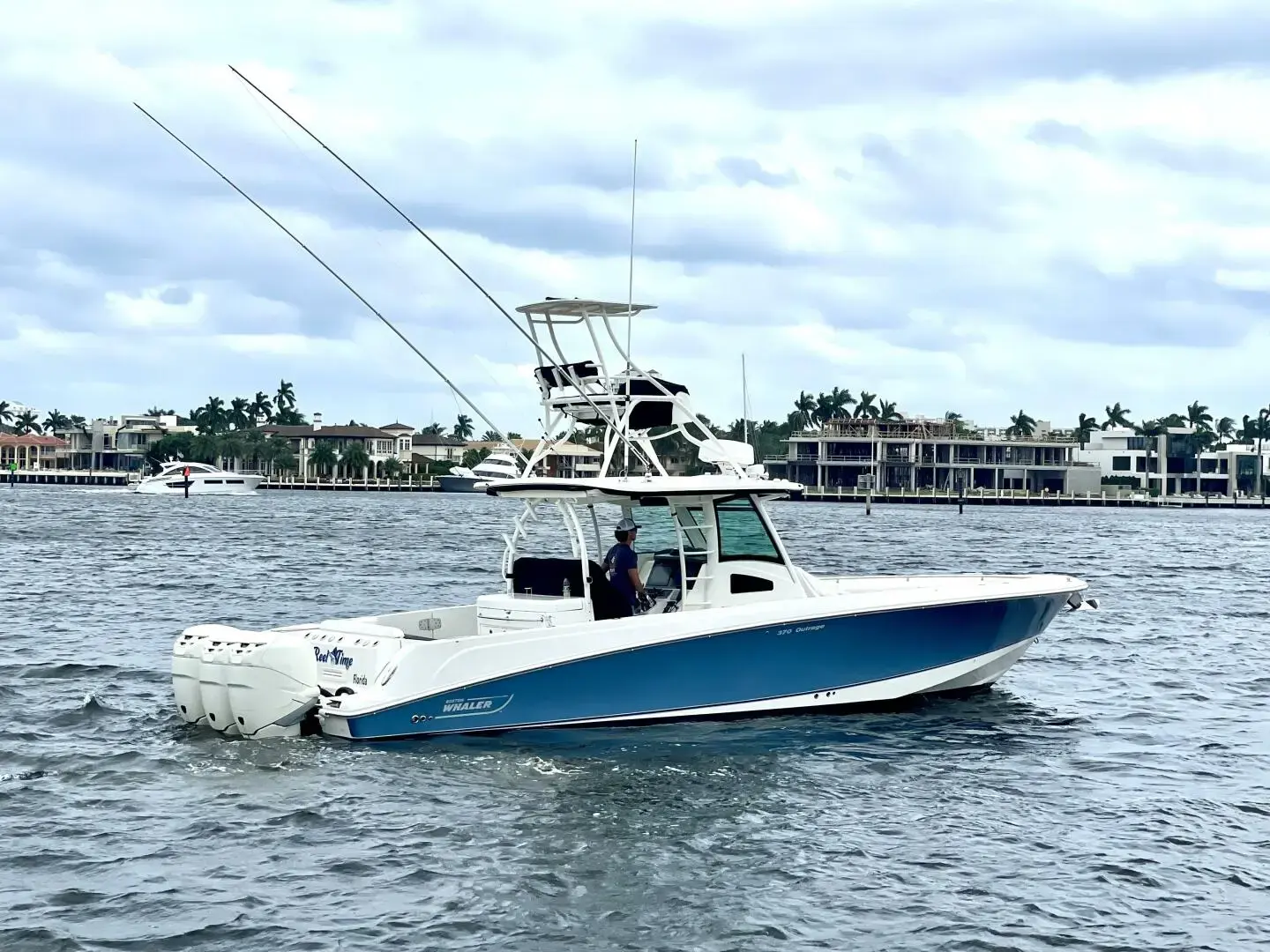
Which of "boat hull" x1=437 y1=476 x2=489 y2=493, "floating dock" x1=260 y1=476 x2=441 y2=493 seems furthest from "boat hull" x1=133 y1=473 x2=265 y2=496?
"floating dock" x1=260 y1=476 x2=441 y2=493

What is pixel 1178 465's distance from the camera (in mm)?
195750

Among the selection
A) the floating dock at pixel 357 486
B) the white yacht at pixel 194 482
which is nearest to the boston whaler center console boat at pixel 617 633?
the white yacht at pixel 194 482

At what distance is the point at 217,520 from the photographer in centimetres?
8869

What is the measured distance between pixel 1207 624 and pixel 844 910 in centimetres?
2173

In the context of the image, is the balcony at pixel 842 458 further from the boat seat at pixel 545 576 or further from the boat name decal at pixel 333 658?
the boat name decal at pixel 333 658

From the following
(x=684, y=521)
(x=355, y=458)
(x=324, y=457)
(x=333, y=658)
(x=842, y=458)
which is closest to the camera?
(x=333, y=658)

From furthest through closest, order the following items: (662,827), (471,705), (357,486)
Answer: (357,486)
(471,705)
(662,827)

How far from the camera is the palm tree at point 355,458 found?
642 feet

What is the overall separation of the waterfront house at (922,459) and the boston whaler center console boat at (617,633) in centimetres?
16480

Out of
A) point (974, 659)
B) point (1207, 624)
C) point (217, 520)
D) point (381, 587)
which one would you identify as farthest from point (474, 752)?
point (217, 520)

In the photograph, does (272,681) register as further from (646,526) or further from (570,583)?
(646,526)

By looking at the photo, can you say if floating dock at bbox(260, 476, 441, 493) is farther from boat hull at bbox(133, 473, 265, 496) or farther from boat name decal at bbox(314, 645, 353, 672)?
boat name decal at bbox(314, 645, 353, 672)

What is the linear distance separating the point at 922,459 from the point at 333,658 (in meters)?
173

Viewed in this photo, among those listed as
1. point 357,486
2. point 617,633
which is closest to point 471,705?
point 617,633
